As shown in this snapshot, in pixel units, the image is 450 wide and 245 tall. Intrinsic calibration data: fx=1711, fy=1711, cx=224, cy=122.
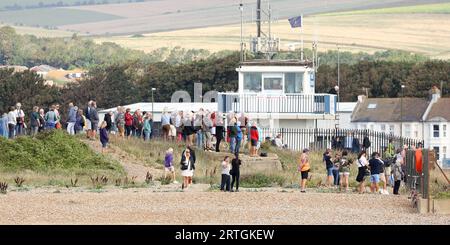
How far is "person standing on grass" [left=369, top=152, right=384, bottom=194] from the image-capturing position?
1810 inches

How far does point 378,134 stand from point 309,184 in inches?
858

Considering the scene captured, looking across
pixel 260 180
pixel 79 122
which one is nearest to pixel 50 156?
pixel 79 122

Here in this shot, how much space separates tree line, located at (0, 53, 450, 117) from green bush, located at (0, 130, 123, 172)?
194 ft

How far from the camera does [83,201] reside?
42.4 m

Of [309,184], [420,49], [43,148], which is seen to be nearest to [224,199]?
[309,184]

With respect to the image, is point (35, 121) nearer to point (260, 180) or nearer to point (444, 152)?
point (260, 180)

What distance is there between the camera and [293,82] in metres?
70.0

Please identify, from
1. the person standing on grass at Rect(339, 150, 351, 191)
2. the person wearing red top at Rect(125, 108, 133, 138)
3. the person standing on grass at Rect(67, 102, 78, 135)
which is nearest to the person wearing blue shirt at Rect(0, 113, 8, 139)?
the person standing on grass at Rect(67, 102, 78, 135)

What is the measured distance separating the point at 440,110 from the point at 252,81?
159 ft

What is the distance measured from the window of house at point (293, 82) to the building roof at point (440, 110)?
47174 millimetres

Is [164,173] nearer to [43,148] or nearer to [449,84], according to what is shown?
[43,148]

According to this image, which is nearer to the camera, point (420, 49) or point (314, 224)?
point (314, 224)

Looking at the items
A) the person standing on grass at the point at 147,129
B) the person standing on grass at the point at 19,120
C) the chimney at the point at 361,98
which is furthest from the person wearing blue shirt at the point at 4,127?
the chimney at the point at 361,98

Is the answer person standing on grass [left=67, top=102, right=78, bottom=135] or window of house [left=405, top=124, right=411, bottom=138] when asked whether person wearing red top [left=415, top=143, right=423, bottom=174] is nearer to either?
person standing on grass [left=67, top=102, right=78, bottom=135]
